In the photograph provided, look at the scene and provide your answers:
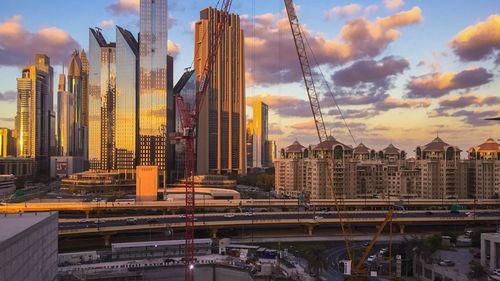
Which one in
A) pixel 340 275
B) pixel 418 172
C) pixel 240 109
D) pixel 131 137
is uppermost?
pixel 240 109

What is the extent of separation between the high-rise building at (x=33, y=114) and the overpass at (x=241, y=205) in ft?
288

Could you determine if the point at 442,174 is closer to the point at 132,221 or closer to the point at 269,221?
the point at 269,221

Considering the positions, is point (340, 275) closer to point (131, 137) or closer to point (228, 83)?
point (131, 137)

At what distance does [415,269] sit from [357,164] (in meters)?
38.4

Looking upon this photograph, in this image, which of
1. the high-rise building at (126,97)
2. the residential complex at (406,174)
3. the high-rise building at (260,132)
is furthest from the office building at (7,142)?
the residential complex at (406,174)

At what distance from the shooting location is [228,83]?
122m

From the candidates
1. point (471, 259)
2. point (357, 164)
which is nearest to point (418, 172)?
point (357, 164)

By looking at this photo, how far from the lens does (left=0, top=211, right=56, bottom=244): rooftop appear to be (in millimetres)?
15367

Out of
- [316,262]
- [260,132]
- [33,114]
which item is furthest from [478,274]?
[260,132]

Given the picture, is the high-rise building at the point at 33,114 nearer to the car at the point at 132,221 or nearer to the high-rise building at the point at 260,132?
the high-rise building at the point at 260,132

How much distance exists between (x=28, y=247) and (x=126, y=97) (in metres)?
74.0

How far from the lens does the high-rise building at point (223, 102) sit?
10925 cm

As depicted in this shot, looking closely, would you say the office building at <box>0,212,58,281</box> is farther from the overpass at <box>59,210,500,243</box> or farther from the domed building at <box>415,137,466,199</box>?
the domed building at <box>415,137,466,199</box>

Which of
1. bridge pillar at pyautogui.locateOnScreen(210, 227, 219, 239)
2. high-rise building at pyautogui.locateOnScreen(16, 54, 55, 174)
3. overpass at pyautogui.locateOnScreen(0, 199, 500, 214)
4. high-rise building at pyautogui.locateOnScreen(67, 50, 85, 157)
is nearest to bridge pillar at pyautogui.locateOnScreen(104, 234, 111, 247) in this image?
bridge pillar at pyautogui.locateOnScreen(210, 227, 219, 239)
